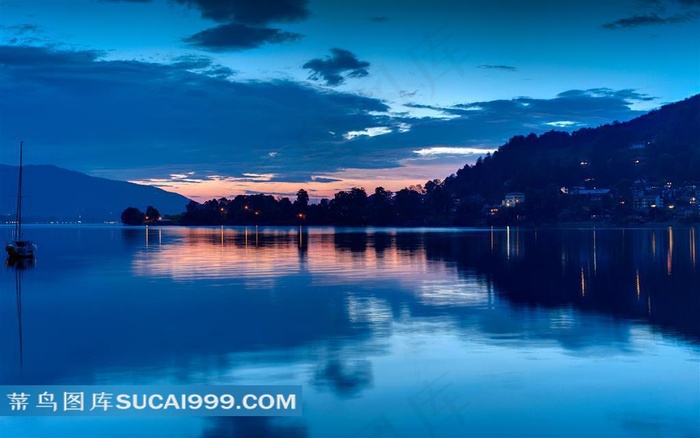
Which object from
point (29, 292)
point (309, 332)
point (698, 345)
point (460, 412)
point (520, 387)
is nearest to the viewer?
point (460, 412)

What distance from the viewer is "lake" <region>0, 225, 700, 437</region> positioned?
10.7 metres

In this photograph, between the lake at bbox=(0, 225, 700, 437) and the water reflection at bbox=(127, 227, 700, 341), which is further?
the water reflection at bbox=(127, 227, 700, 341)

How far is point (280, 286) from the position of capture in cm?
3006

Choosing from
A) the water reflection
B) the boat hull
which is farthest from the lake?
the boat hull

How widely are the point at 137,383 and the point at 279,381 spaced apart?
108 inches

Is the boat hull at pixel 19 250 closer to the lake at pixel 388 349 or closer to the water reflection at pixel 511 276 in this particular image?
the water reflection at pixel 511 276

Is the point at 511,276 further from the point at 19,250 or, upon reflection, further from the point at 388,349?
the point at 19,250

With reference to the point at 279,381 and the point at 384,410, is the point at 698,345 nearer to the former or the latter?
the point at 384,410

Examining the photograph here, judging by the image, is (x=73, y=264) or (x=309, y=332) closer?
(x=309, y=332)

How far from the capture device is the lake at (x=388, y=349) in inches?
421

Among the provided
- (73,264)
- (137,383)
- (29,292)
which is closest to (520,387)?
(137,383)

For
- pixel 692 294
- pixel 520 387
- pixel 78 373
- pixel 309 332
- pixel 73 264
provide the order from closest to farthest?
1. pixel 520 387
2. pixel 78 373
3. pixel 309 332
4. pixel 692 294
5. pixel 73 264

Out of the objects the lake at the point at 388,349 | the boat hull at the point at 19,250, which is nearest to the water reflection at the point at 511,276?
the lake at the point at 388,349

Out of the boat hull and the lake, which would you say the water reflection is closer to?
the lake
